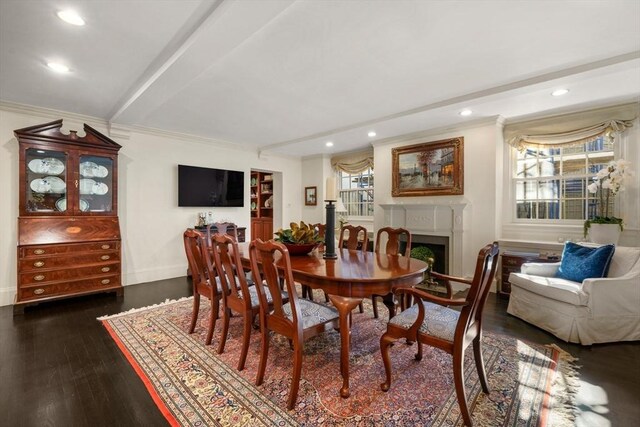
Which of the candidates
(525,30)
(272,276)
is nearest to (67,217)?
(272,276)

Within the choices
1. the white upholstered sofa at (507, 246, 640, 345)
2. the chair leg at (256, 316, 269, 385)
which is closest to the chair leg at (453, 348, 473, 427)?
the chair leg at (256, 316, 269, 385)

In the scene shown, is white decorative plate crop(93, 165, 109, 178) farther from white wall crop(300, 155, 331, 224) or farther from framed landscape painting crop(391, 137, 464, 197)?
framed landscape painting crop(391, 137, 464, 197)

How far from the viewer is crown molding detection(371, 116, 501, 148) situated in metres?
4.10

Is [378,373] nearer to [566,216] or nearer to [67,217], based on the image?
[566,216]

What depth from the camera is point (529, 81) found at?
2.91 meters

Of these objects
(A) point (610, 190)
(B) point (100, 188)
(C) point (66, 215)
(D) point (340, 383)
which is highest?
(B) point (100, 188)

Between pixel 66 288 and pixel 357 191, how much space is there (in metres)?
5.05

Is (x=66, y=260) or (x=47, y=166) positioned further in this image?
(x=47, y=166)

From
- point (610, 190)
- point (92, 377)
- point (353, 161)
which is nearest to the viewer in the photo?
→ point (92, 377)

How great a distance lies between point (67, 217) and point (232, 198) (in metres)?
2.51

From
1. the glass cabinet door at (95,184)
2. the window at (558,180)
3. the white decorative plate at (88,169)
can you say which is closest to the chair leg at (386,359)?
the window at (558,180)

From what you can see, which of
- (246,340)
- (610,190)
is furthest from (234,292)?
(610,190)

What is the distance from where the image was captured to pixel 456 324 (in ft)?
5.82

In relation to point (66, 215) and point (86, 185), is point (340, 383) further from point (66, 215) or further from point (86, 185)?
point (86, 185)
